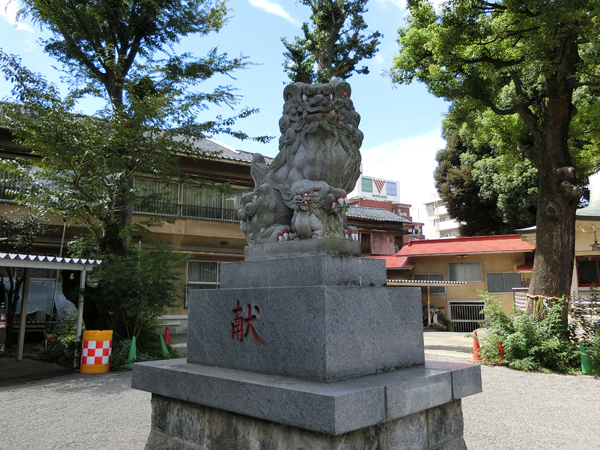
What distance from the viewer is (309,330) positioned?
106 inches

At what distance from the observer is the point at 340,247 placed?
329 cm

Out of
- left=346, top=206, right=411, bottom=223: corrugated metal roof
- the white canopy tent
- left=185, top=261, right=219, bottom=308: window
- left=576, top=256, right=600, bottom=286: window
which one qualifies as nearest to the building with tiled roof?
left=576, top=256, right=600, bottom=286: window

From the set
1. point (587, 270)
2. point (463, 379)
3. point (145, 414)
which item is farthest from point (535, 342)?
point (587, 270)

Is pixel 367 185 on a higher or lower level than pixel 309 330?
higher

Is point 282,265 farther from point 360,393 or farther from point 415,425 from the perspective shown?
point 415,425

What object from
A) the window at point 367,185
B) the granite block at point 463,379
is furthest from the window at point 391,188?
the granite block at point 463,379

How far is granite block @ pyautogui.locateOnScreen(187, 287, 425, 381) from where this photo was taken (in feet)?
8.77

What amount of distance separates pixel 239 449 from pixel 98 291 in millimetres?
8098

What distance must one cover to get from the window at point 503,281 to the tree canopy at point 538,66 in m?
7.98

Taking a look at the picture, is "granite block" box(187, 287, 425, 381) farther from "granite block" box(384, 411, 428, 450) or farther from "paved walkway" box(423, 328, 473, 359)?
Result: "paved walkway" box(423, 328, 473, 359)

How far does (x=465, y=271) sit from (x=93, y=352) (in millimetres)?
15072

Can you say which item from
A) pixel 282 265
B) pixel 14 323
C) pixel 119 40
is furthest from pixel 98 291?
pixel 282 265

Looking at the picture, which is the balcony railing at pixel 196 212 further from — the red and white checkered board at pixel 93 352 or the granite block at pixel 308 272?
the granite block at pixel 308 272

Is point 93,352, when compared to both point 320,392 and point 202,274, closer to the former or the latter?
point 202,274
